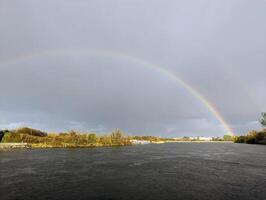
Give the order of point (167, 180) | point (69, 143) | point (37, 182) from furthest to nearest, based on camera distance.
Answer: point (69, 143)
point (167, 180)
point (37, 182)

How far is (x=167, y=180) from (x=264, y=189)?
1330 cm

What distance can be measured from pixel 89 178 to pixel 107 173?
5.64 metres

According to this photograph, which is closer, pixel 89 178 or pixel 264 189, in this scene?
pixel 264 189

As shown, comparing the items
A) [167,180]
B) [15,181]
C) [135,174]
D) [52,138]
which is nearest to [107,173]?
[135,174]

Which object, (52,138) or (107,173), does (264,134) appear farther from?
(107,173)

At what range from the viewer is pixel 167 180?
128ft

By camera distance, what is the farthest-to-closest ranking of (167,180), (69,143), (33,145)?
(69,143), (33,145), (167,180)

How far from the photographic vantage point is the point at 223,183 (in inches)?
1441

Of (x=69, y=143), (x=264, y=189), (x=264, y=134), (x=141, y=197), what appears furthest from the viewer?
(x=264, y=134)

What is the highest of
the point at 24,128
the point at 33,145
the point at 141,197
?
the point at 24,128

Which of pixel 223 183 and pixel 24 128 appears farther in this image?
pixel 24 128

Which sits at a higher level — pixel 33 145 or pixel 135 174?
pixel 33 145

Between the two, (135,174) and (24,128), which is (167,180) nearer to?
(135,174)

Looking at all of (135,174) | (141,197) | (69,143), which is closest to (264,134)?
(69,143)
